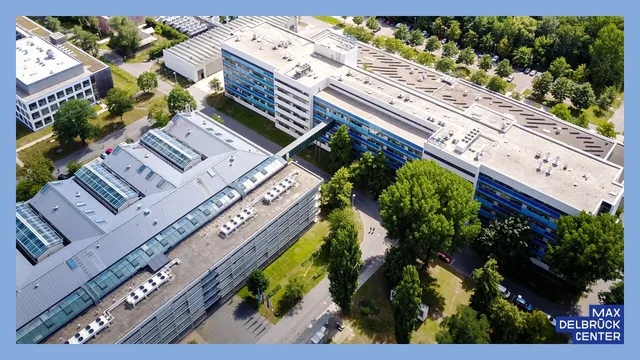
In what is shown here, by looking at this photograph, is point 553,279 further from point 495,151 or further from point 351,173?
point 351,173

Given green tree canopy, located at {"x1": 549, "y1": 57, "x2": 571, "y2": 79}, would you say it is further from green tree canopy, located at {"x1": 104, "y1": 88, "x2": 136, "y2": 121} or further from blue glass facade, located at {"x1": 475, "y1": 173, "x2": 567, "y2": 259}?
green tree canopy, located at {"x1": 104, "y1": 88, "x2": 136, "y2": 121}

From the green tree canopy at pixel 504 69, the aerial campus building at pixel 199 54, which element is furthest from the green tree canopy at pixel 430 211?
the aerial campus building at pixel 199 54

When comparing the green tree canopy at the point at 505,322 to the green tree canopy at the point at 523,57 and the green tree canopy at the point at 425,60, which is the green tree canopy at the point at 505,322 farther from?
the green tree canopy at the point at 523,57

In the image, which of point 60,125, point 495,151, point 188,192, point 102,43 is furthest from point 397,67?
point 102,43

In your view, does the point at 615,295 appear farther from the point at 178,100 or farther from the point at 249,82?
the point at 178,100

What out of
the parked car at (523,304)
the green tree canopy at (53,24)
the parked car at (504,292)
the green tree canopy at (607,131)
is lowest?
the parked car at (523,304)

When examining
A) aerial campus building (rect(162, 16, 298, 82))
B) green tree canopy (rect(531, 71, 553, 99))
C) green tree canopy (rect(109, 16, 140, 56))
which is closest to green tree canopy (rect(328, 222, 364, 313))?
aerial campus building (rect(162, 16, 298, 82))
